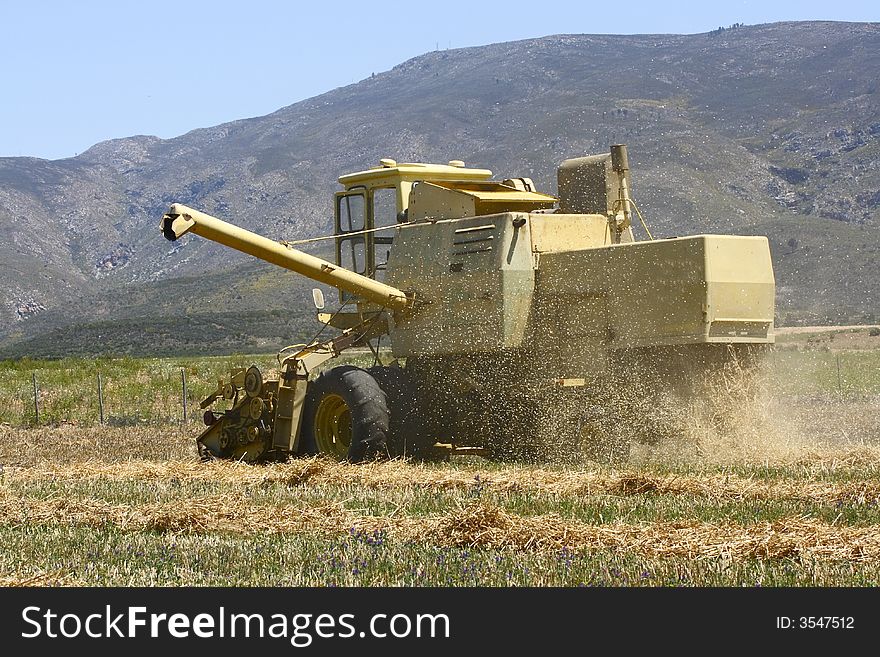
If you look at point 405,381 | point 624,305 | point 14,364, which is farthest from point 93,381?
point 624,305

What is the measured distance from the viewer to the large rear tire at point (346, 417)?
14.8 metres

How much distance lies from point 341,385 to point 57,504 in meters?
4.20

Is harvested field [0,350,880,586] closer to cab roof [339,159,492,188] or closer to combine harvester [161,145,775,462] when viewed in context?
combine harvester [161,145,775,462]

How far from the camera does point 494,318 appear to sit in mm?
14453

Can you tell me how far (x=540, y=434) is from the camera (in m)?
14.8

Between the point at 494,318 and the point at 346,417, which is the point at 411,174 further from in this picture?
the point at 346,417

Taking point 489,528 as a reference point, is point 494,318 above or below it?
above

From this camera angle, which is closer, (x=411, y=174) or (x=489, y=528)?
(x=489, y=528)

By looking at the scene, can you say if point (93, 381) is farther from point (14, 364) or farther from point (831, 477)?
point (831, 477)

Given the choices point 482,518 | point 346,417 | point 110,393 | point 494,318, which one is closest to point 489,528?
point 482,518

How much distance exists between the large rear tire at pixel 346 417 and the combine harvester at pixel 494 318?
0.7 inches

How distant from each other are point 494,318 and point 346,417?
2260mm

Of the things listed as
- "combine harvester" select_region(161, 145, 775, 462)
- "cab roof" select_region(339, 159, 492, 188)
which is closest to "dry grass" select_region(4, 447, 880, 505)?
"combine harvester" select_region(161, 145, 775, 462)

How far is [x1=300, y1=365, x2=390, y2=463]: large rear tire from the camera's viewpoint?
14766 mm
